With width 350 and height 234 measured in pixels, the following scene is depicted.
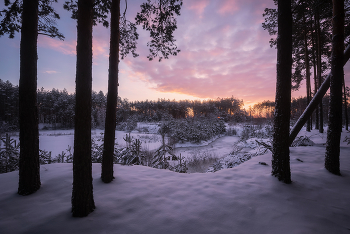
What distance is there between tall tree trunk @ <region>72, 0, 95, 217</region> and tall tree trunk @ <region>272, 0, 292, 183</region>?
12.0ft

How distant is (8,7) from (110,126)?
13.5 feet

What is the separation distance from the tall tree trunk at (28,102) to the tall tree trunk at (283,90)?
16.6 ft

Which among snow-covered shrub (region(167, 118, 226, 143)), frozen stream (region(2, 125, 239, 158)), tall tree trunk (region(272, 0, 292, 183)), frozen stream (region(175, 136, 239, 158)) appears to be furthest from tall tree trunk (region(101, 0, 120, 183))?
snow-covered shrub (region(167, 118, 226, 143))

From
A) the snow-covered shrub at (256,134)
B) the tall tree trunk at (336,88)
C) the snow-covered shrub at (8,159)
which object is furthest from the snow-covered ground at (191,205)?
the snow-covered shrub at (256,134)

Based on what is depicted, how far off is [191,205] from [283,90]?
2951 mm

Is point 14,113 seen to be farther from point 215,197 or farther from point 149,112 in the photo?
point 215,197

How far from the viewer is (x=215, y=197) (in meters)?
2.49

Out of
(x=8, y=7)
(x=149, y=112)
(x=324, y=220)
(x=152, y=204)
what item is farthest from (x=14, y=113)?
(x=324, y=220)

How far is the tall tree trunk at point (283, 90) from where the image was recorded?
2896 millimetres

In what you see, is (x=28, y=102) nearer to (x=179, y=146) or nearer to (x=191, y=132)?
(x=179, y=146)

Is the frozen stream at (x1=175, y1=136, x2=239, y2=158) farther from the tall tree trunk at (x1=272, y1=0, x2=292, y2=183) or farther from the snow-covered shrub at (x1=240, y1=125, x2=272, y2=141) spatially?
the tall tree trunk at (x1=272, y1=0, x2=292, y2=183)

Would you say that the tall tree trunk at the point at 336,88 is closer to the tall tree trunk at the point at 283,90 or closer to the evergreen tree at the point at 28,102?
the tall tree trunk at the point at 283,90

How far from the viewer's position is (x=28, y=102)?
273cm

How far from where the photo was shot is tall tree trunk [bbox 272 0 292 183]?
2896 millimetres
